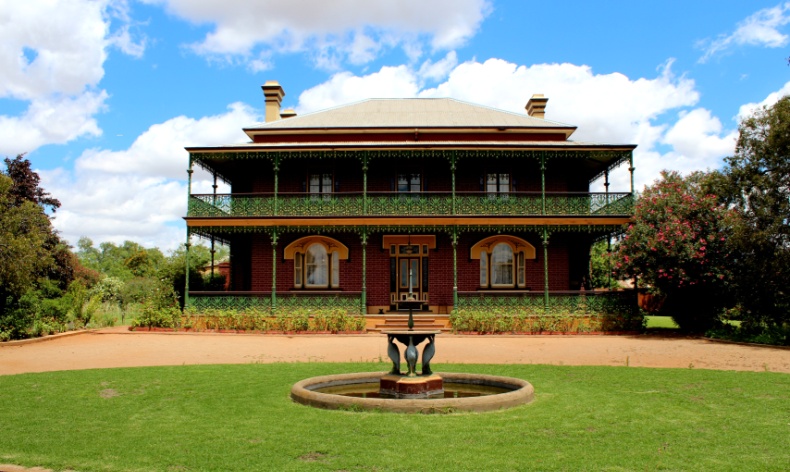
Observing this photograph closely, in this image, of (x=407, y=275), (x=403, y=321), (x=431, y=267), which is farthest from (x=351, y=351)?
(x=431, y=267)

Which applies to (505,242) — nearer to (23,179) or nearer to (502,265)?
(502,265)

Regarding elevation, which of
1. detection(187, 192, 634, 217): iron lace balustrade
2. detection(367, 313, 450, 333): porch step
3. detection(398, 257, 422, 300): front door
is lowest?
detection(367, 313, 450, 333): porch step

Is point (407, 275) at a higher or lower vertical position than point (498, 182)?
lower

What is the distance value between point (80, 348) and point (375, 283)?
11.1 meters

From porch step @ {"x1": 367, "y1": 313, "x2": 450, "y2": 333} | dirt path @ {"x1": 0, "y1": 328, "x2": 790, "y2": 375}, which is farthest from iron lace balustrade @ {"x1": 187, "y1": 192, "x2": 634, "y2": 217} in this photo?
dirt path @ {"x1": 0, "y1": 328, "x2": 790, "y2": 375}

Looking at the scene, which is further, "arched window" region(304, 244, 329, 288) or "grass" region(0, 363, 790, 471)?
"arched window" region(304, 244, 329, 288)

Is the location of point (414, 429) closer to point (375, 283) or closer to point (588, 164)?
point (375, 283)

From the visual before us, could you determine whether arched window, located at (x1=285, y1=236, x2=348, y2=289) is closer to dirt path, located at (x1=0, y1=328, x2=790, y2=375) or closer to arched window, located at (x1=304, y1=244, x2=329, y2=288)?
arched window, located at (x1=304, y1=244, x2=329, y2=288)

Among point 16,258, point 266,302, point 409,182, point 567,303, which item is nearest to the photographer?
point 16,258

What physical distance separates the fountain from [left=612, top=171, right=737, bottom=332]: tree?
11766 mm

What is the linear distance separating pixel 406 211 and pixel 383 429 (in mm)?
16464

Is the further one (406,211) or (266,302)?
(406,211)

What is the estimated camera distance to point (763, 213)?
1850 cm

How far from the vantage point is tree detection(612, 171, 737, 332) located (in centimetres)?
1989
